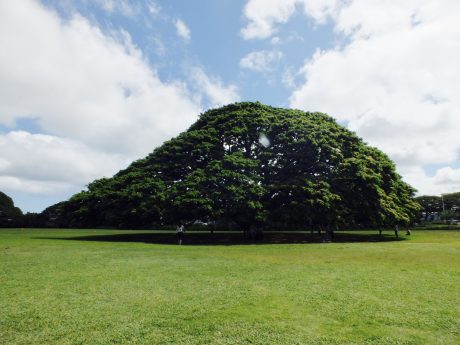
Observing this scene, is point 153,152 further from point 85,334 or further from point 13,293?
point 85,334

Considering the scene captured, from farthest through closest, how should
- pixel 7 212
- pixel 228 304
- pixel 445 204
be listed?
pixel 445 204 → pixel 7 212 → pixel 228 304

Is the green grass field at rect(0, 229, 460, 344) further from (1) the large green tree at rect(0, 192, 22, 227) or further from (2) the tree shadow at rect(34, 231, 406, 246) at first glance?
(1) the large green tree at rect(0, 192, 22, 227)

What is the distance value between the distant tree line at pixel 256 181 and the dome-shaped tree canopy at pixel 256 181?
0.33 feet

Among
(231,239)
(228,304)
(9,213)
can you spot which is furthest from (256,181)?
(9,213)

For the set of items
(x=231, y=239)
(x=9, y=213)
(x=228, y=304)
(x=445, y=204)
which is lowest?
(x=228, y=304)

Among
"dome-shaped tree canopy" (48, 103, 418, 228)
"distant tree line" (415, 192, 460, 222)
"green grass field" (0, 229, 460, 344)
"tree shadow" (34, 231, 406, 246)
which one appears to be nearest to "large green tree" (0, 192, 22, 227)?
"dome-shaped tree canopy" (48, 103, 418, 228)

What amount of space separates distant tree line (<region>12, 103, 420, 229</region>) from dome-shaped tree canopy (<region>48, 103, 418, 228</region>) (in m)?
0.10

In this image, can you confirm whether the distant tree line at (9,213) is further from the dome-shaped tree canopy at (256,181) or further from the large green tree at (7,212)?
the dome-shaped tree canopy at (256,181)

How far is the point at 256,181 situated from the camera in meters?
32.1

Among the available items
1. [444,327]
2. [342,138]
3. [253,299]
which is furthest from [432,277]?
[342,138]

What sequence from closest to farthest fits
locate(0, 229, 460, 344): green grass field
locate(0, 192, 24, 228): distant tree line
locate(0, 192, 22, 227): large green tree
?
locate(0, 229, 460, 344): green grass field
locate(0, 192, 24, 228): distant tree line
locate(0, 192, 22, 227): large green tree

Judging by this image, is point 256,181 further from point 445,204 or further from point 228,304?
point 445,204

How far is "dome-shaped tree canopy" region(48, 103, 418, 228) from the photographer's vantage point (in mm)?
31016

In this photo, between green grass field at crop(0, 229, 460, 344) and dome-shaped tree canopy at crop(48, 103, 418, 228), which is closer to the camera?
green grass field at crop(0, 229, 460, 344)
